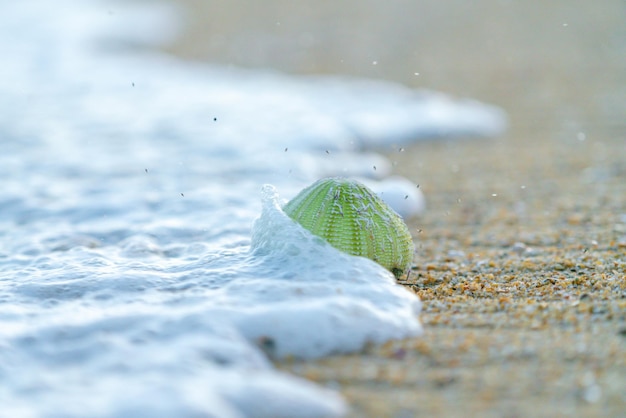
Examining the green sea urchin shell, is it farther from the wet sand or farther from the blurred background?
the blurred background

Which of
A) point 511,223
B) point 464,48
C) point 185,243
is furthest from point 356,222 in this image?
point 464,48

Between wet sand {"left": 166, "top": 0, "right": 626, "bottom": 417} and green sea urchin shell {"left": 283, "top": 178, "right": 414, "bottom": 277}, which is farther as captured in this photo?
green sea urchin shell {"left": 283, "top": 178, "right": 414, "bottom": 277}

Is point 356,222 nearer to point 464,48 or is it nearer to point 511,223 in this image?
point 511,223

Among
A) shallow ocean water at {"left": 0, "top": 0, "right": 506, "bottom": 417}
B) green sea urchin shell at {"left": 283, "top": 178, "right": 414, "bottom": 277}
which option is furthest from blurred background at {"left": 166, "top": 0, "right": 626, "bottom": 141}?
green sea urchin shell at {"left": 283, "top": 178, "right": 414, "bottom": 277}

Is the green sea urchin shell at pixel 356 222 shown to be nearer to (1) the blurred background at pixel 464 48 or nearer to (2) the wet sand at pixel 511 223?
(2) the wet sand at pixel 511 223

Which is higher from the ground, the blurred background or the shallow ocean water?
the blurred background

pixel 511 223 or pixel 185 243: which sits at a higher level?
pixel 511 223
